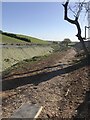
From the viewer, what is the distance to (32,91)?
11.5 metres

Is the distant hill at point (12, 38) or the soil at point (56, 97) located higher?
the distant hill at point (12, 38)

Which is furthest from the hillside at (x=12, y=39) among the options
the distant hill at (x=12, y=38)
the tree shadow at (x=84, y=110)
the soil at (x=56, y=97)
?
the tree shadow at (x=84, y=110)

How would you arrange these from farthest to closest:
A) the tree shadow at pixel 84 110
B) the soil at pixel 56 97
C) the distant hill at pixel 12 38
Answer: the distant hill at pixel 12 38
the soil at pixel 56 97
the tree shadow at pixel 84 110

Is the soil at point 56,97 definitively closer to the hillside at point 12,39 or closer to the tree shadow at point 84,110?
the tree shadow at point 84,110

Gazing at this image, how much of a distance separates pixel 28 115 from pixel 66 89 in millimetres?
4174

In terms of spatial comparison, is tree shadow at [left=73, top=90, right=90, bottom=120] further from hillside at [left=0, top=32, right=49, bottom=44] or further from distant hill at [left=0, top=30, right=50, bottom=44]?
distant hill at [left=0, top=30, right=50, bottom=44]

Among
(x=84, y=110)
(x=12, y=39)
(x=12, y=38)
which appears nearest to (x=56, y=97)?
(x=84, y=110)

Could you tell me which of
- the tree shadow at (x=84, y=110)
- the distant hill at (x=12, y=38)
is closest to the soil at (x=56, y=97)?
the tree shadow at (x=84, y=110)

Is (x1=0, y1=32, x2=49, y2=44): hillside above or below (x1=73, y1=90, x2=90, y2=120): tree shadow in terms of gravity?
above

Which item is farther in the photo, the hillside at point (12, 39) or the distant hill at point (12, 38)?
the distant hill at point (12, 38)

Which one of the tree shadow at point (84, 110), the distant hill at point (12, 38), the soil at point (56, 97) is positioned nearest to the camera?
the tree shadow at point (84, 110)

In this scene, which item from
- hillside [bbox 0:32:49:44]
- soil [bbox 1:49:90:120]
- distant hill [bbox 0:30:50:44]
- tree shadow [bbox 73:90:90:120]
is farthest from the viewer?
distant hill [bbox 0:30:50:44]

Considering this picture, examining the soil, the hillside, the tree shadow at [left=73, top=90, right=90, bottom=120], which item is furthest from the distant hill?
the tree shadow at [left=73, top=90, right=90, bottom=120]

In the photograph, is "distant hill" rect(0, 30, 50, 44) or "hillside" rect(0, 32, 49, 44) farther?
"distant hill" rect(0, 30, 50, 44)
